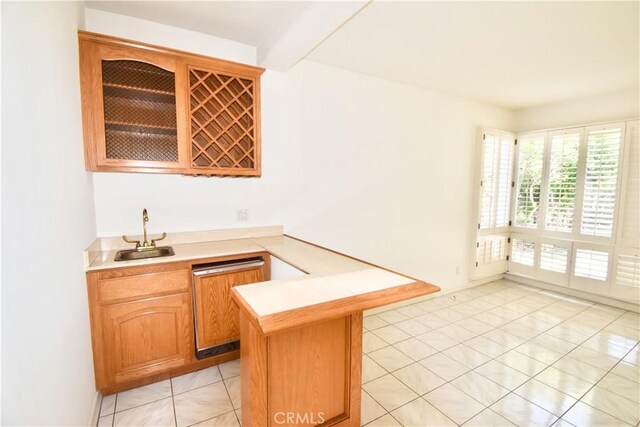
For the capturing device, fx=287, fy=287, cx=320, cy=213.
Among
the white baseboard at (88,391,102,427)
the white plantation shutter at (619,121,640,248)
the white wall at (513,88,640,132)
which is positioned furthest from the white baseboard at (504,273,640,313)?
the white baseboard at (88,391,102,427)

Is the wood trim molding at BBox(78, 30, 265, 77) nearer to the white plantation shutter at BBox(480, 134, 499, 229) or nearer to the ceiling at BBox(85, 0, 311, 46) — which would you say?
the ceiling at BBox(85, 0, 311, 46)

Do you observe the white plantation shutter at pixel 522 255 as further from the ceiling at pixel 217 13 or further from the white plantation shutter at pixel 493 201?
the ceiling at pixel 217 13

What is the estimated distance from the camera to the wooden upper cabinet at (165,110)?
184 cm

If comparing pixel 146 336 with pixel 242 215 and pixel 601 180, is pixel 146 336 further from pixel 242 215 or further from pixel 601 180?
pixel 601 180

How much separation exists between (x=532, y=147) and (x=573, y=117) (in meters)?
0.56

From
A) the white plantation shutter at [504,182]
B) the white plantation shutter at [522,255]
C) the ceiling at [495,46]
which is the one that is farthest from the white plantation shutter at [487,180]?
the ceiling at [495,46]

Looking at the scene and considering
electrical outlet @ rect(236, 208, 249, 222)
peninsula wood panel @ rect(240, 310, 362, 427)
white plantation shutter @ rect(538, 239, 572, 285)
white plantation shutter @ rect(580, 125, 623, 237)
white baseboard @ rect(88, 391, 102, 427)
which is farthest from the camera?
white plantation shutter @ rect(538, 239, 572, 285)

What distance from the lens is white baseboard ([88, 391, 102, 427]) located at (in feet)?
5.34

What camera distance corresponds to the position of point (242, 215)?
103 inches

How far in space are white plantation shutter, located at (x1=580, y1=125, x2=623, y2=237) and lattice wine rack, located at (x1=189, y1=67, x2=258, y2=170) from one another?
412 centimetres

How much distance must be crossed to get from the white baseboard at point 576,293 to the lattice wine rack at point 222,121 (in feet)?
14.5

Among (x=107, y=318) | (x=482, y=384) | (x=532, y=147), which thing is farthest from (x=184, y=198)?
(x=532, y=147)

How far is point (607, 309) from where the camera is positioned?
11.6ft

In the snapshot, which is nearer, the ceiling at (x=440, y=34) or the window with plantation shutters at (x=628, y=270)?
the ceiling at (x=440, y=34)
